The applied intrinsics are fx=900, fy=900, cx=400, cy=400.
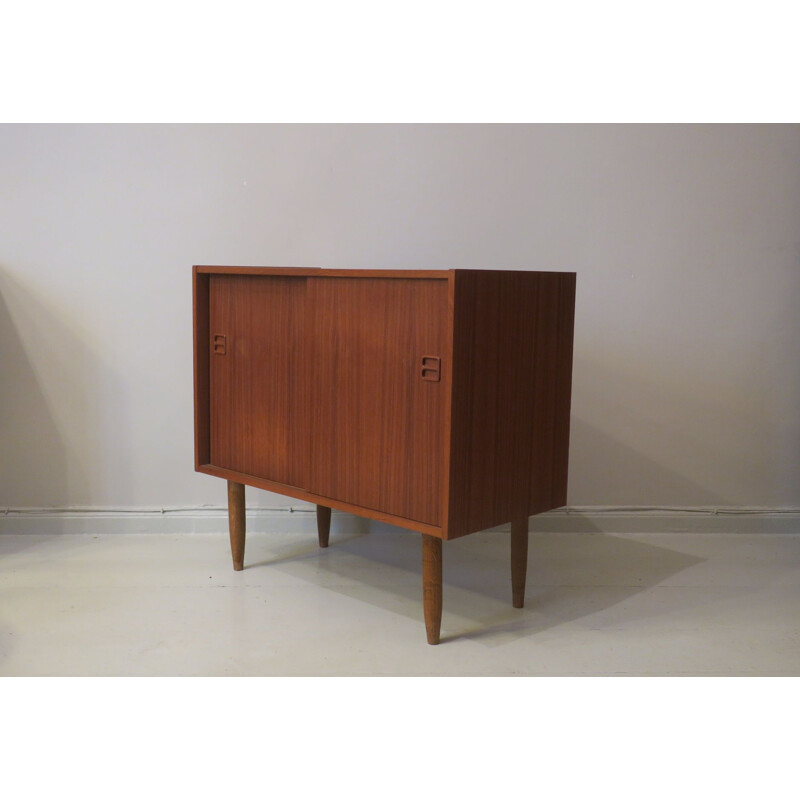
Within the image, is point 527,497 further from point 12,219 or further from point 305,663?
point 12,219

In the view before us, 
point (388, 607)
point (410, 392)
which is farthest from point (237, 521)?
point (410, 392)

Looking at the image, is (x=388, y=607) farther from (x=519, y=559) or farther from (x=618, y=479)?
(x=618, y=479)

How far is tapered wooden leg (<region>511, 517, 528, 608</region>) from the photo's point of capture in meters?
2.62

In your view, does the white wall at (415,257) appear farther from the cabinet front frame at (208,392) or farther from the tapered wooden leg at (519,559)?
the tapered wooden leg at (519,559)

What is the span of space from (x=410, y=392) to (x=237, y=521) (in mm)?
990

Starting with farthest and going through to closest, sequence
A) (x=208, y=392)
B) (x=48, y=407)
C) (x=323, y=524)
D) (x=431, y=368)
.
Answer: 1. (x=48, y=407)
2. (x=323, y=524)
3. (x=208, y=392)
4. (x=431, y=368)

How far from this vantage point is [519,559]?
2.65 m

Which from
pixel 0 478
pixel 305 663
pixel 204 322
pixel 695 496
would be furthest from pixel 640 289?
pixel 0 478

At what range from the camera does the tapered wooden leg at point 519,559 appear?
8.60ft

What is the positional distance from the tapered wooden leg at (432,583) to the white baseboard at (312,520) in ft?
3.46

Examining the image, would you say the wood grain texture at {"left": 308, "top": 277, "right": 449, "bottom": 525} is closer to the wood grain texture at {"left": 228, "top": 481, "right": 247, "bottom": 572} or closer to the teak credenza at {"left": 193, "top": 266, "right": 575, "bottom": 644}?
the teak credenza at {"left": 193, "top": 266, "right": 575, "bottom": 644}

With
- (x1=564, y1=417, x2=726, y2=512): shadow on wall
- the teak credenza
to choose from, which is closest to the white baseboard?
(x1=564, y1=417, x2=726, y2=512): shadow on wall

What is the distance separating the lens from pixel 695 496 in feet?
11.2
